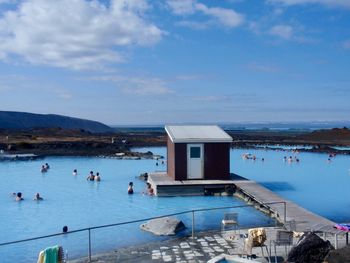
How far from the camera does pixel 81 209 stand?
21.8m

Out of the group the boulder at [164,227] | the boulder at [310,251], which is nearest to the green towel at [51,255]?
the boulder at [310,251]

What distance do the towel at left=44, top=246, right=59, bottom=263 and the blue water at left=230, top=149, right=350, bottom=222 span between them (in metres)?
13.0

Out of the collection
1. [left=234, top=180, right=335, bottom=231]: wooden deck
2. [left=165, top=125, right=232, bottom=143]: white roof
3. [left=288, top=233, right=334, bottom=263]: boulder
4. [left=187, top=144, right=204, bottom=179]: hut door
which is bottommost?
[left=234, top=180, right=335, bottom=231]: wooden deck

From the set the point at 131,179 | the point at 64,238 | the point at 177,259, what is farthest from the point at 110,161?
the point at 177,259

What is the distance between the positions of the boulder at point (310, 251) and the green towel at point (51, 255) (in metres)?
5.04

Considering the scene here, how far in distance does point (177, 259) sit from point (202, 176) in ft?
45.5

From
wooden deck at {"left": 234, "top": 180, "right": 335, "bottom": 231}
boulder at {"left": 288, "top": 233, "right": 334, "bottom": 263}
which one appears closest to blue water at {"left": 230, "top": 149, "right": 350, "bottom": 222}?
wooden deck at {"left": 234, "top": 180, "right": 335, "bottom": 231}

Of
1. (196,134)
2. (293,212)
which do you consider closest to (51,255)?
(293,212)

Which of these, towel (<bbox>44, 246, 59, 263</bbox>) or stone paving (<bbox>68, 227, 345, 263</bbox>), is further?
stone paving (<bbox>68, 227, 345, 263</bbox>)

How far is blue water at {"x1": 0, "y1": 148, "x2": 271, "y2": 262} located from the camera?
48.0 ft

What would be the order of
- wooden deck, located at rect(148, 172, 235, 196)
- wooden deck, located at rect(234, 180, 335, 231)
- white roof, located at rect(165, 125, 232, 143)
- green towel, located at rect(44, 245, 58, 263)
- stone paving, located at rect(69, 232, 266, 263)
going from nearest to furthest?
green towel, located at rect(44, 245, 58, 263) → stone paving, located at rect(69, 232, 266, 263) → wooden deck, located at rect(234, 180, 335, 231) → wooden deck, located at rect(148, 172, 235, 196) → white roof, located at rect(165, 125, 232, 143)

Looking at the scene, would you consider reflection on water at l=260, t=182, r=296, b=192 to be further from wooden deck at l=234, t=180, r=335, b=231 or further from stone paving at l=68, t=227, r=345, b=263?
stone paving at l=68, t=227, r=345, b=263

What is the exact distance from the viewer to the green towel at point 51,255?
9.02 metres

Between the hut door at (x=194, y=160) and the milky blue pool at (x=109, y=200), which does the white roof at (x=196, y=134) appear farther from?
the milky blue pool at (x=109, y=200)
